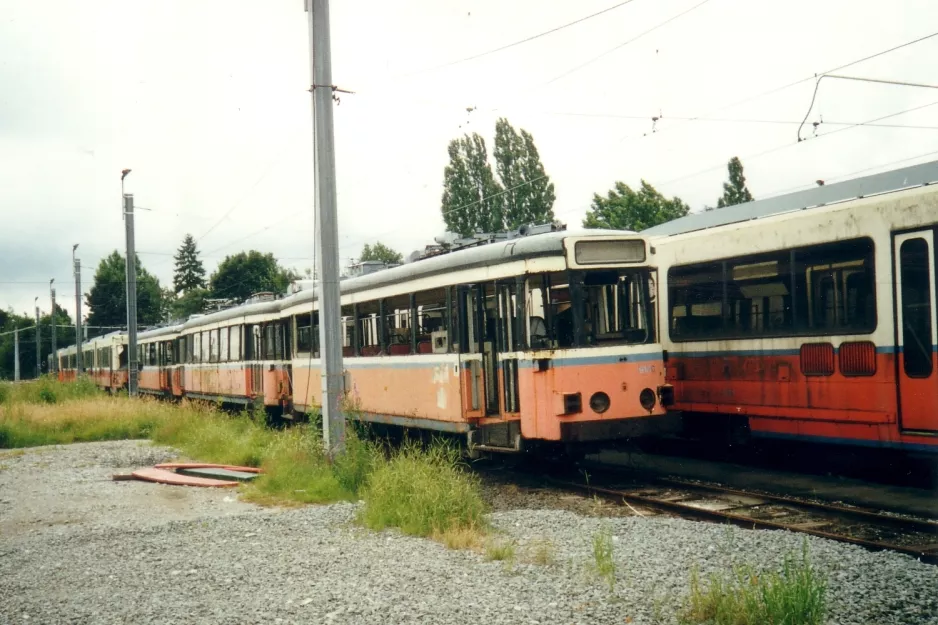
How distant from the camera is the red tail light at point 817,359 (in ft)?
37.3

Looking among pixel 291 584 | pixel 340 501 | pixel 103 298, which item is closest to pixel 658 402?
pixel 340 501

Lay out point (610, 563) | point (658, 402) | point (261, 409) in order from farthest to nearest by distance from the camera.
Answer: point (261, 409) < point (658, 402) < point (610, 563)

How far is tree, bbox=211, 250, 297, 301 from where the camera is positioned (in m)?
74.2

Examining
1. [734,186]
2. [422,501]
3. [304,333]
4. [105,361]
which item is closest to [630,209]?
[734,186]

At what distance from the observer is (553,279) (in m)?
11.2

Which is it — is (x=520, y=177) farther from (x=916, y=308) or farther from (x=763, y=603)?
(x=763, y=603)

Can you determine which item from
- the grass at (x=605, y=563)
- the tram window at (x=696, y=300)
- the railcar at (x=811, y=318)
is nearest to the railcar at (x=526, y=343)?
the railcar at (x=811, y=318)

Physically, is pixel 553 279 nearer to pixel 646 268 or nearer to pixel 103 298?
pixel 646 268

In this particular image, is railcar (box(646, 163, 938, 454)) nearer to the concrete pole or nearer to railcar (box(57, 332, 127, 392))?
the concrete pole

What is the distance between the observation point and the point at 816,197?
40.9 feet

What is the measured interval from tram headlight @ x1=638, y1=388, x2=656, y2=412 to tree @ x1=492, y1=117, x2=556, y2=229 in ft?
117

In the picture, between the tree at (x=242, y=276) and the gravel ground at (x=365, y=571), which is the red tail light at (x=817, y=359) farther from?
the tree at (x=242, y=276)

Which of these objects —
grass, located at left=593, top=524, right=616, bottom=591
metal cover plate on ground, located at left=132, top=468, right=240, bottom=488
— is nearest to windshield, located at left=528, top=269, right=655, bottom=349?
grass, located at left=593, top=524, right=616, bottom=591

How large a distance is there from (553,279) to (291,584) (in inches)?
222
